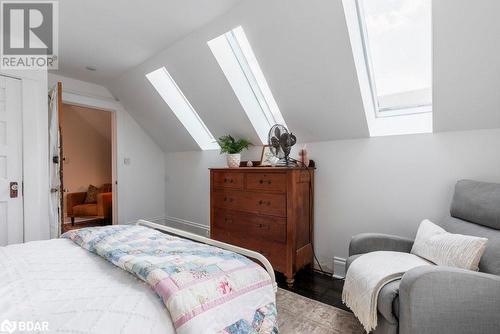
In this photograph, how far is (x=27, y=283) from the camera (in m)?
1.03

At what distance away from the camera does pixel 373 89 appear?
2.28m

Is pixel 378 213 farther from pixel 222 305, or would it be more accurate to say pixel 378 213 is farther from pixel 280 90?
pixel 222 305

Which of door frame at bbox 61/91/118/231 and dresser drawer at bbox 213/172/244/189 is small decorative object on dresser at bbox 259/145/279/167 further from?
door frame at bbox 61/91/118/231

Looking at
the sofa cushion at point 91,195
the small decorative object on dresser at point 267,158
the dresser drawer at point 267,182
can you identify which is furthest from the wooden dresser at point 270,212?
the sofa cushion at point 91,195

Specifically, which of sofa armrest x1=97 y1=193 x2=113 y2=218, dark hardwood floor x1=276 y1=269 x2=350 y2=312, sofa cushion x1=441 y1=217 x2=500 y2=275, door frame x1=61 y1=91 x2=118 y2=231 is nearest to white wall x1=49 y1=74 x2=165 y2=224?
door frame x1=61 y1=91 x2=118 y2=231

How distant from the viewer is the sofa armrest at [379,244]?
6.12 ft

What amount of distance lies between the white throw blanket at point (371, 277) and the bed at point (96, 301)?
1.90ft

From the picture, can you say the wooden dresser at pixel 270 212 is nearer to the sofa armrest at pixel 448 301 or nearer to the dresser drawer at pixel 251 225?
the dresser drawer at pixel 251 225

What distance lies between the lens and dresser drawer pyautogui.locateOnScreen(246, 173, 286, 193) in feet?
7.64

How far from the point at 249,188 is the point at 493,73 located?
81.2 inches

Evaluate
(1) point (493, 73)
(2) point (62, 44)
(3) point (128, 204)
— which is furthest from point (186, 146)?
(1) point (493, 73)

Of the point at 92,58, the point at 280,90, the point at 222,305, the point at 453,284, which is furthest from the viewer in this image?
the point at 92,58

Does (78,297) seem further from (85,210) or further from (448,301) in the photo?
(85,210)

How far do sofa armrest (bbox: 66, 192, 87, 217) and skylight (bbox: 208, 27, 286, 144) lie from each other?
165 inches
